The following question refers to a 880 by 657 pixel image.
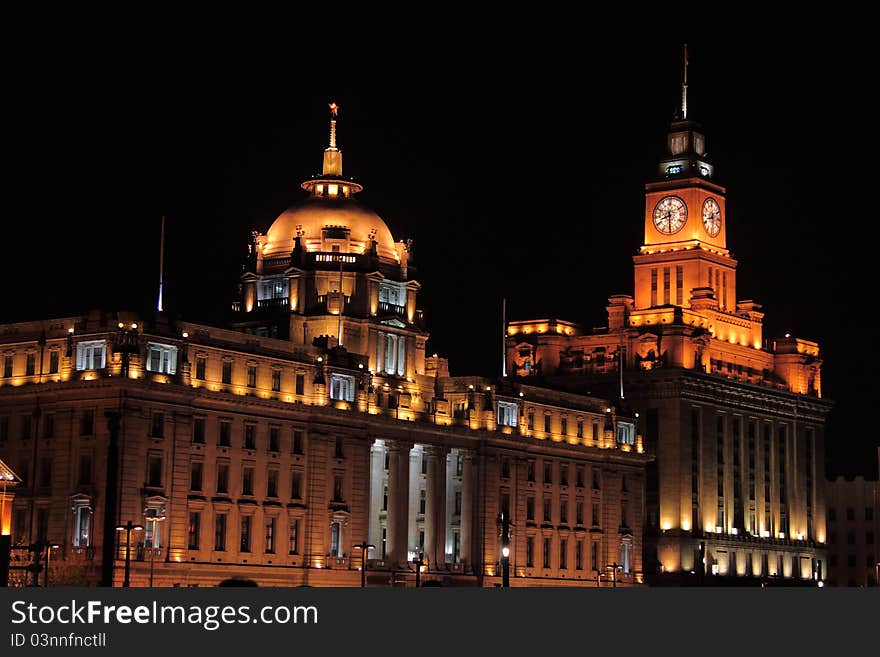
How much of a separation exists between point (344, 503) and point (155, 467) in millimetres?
23332

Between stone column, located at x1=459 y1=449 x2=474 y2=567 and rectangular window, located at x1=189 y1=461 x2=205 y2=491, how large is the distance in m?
38.0

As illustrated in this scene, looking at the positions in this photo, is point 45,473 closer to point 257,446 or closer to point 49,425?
point 49,425

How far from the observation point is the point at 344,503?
181500 mm

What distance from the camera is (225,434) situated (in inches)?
6747

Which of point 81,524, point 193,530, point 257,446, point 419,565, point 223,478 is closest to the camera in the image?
point 81,524

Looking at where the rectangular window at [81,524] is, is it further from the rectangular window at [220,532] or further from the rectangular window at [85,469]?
the rectangular window at [220,532]

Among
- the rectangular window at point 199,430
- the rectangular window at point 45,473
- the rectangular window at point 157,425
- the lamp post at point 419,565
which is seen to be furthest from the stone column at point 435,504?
the rectangular window at point 45,473

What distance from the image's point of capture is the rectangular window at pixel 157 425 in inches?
6457

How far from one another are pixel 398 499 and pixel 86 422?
37984 mm

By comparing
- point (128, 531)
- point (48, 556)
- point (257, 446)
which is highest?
point (257, 446)

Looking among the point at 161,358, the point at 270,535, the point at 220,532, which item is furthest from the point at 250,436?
the point at 161,358

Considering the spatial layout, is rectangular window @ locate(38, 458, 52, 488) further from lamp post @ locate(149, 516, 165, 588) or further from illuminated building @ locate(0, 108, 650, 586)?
lamp post @ locate(149, 516, 165, 588)

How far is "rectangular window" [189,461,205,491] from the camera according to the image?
168m

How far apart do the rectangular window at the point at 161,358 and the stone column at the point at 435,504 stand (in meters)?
36.2
